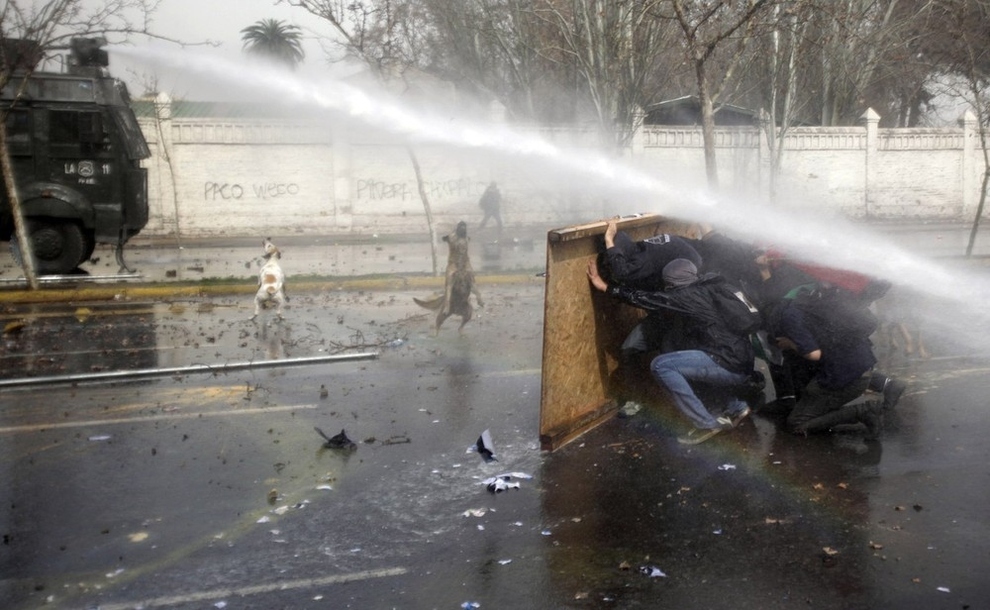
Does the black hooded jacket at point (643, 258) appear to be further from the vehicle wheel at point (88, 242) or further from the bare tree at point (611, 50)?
the bare tree at point (611, 50)

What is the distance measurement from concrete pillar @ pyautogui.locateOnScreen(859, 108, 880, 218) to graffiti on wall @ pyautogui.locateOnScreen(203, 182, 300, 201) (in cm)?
1874

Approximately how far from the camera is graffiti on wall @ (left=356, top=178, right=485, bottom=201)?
29547mm

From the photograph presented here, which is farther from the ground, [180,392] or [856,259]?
[856,259]

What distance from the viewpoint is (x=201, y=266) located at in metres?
20.5

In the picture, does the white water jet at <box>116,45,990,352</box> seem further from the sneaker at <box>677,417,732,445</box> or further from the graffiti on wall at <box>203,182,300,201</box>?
the graffiti on wall at <box>203,182,300,201</box>

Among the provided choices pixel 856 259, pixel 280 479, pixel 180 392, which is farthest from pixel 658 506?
pixel 180 392

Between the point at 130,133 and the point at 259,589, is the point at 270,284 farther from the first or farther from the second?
the point at 259,589

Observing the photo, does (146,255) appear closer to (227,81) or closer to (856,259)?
(227,81)

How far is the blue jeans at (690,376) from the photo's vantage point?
23.0ft

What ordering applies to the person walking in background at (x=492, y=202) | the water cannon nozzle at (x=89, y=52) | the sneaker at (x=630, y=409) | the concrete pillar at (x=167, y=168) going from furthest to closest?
the person walking in background at (x=492, y=202)
the concrete pillar at (x=167, y=168)
the water cannon nozzle at (x=89, y=52)
the sneaker at (x=630, y=409)

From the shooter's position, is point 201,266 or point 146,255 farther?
point 146,255

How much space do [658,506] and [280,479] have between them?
8.22ft

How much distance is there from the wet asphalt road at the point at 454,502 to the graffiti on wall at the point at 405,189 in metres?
20.1

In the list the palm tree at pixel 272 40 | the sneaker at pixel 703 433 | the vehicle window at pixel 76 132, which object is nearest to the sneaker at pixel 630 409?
the sneaker at pixel 703 433
